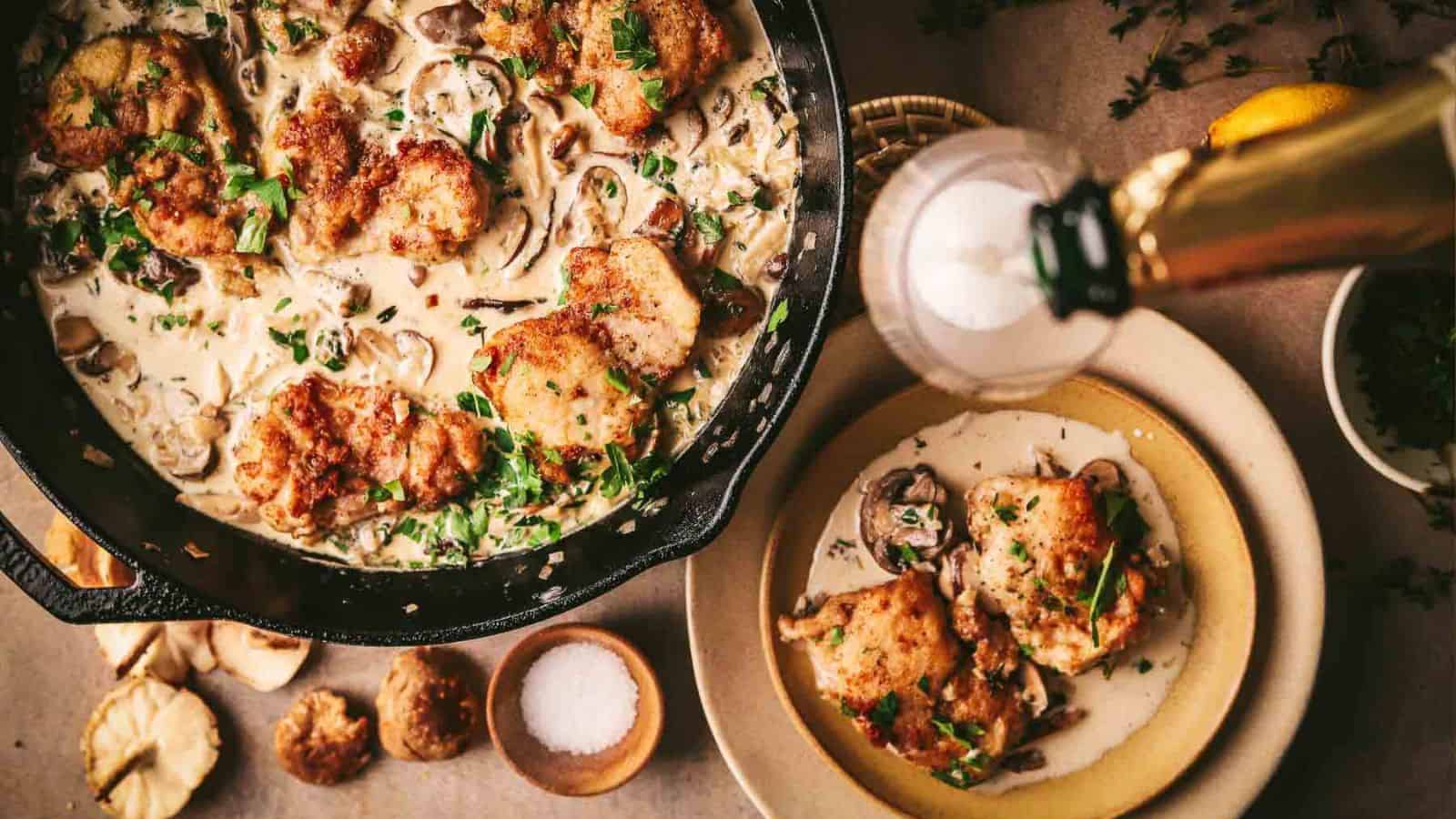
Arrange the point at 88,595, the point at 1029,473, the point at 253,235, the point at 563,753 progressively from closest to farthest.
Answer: the point at 88,595, the point at 253,235, the point at 1029,473, the point at 563,753

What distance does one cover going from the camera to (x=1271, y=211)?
1.70 m

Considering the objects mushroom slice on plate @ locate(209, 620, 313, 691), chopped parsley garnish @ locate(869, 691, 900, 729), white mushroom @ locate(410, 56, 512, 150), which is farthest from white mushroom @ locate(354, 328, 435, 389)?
chopped parsley garnish @ locate(869, 691, 900, 729)

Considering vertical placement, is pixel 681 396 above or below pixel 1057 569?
above

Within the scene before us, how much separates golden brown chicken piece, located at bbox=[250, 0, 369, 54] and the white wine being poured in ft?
6.16

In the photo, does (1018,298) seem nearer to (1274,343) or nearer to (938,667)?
(938,667)

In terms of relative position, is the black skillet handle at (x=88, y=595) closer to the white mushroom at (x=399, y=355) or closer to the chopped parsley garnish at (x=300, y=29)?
the white mushroom at (x=399, y=355)

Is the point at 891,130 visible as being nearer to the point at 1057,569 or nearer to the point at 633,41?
the point at 633,41

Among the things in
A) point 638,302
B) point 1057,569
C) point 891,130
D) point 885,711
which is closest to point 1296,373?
point 1057,569

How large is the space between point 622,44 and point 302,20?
3.31ft

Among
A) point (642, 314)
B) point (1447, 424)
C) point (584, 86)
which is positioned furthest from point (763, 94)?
point (1447, 424)

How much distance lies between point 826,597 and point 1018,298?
1.53 meters

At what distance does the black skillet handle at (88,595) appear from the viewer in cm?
287

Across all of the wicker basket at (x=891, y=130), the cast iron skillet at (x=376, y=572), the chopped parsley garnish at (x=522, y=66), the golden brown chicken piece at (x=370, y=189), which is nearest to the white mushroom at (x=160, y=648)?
the cast iron skillet at (x=376, y=572)

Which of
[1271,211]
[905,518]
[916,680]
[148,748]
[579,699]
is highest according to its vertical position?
[1271,211]
